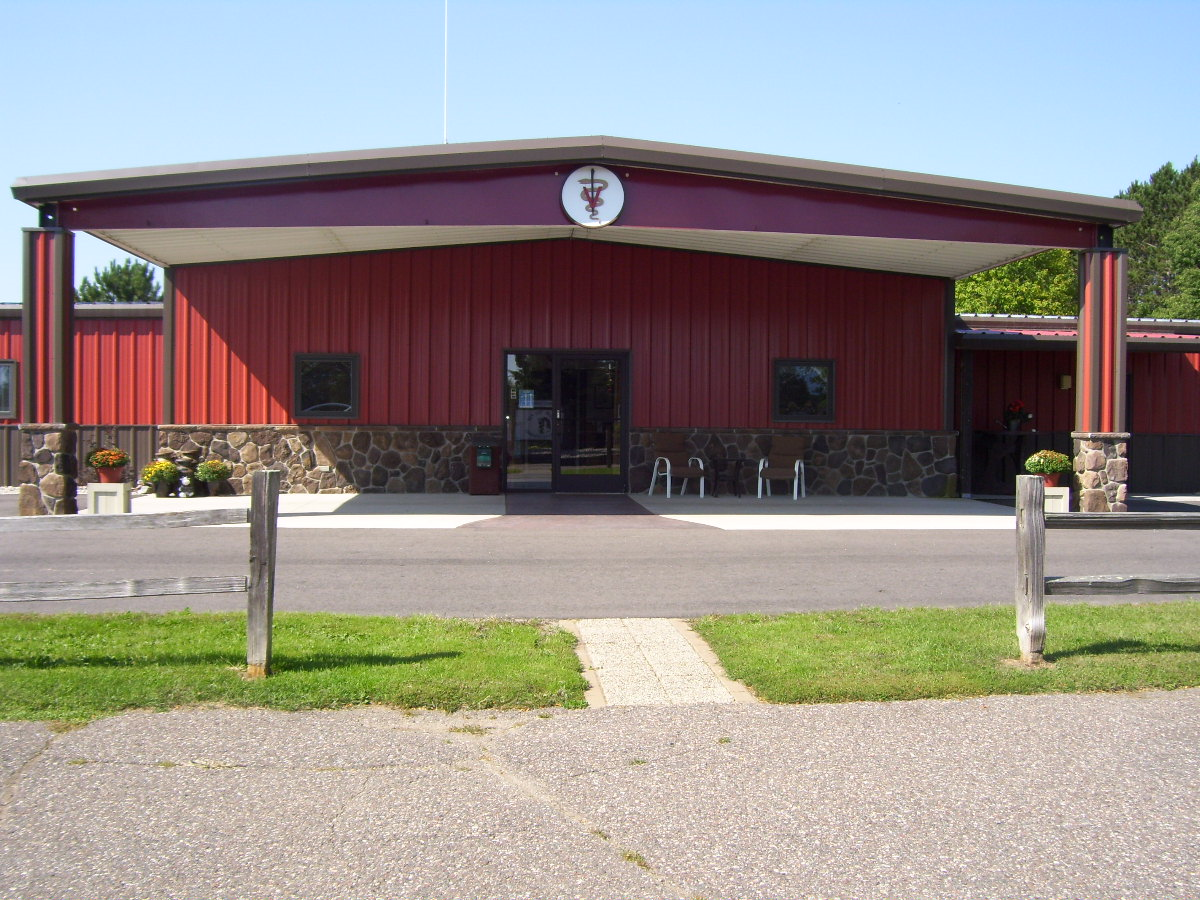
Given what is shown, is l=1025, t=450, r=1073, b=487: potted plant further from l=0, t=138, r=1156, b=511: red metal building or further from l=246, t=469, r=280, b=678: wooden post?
l=246, t=469, r=280, b=678: wooden post

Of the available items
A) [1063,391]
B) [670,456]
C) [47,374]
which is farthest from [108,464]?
[1063,391]

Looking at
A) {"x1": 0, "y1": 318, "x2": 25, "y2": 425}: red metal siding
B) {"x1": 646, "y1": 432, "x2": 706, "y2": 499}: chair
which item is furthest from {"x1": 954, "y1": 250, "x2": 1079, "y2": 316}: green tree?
{"x1": 0, "y1": 318, "x2": 25, "y2": 425}: red metal siding

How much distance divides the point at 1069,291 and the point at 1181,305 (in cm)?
701

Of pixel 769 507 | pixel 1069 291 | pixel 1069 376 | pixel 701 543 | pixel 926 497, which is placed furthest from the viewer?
pixel 1069 291

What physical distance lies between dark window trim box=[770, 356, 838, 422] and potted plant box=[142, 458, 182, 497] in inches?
406

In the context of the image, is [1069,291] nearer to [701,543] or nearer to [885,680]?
[701,543]

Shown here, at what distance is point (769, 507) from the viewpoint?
1614 cm

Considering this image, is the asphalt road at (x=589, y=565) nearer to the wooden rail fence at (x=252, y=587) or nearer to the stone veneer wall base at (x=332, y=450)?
the wooden rail fence at (x=252, y=587)

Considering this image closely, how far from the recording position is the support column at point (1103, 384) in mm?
15031

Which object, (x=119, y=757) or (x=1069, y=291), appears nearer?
(x=119, y=757)

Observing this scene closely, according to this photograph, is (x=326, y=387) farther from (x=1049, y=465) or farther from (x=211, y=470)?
(x=1049, y=465)

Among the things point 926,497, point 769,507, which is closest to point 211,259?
point 769,507

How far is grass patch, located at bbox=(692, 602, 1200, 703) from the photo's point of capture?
560 cm

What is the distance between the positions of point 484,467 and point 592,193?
539cm
